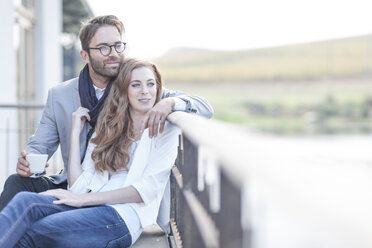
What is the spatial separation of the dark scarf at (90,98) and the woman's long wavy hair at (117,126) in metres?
0.05

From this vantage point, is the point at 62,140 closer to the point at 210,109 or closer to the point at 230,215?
the point at 210,109

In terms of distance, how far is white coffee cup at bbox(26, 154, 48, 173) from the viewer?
85.4 inches

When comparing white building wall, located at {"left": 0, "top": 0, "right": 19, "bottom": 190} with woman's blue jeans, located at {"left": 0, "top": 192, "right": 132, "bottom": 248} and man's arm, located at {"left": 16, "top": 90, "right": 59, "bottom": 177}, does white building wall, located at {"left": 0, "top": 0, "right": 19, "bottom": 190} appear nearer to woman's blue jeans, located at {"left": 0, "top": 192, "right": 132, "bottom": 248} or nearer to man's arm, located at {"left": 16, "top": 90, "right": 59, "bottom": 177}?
man's arm, located at {"left": 16, "top": 90, "right": 59, "bottom": 177}

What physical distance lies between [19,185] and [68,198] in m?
0.31

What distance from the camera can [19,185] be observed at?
7.52 feet

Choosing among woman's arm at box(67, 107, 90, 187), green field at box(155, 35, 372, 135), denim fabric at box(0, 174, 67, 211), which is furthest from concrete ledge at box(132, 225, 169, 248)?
green field at box(155, 35, 372, 135)

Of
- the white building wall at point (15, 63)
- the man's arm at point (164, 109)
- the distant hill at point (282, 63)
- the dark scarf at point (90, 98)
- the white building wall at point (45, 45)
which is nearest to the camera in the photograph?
the man's arm at point (164, 109)

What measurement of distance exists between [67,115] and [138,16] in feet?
138

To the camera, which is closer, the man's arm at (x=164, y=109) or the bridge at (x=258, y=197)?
the bridge at (x=258, y=197)

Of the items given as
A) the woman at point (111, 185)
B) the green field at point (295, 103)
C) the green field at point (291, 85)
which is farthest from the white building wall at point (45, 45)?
the green field at point (291, 85)

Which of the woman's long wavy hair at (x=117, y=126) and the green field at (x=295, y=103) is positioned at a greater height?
the woman's long wavy hair at (x=117, y=126)

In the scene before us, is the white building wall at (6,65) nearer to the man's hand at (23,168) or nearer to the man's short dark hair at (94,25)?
the man's short dark hair at (94,25)

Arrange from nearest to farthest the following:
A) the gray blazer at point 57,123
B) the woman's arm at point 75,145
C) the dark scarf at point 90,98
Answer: the woman's arm at point 75,145 → the dark scarf at point 90,98 → the gray blazer at point 57,123

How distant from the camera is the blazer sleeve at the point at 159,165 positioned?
81.1 inches
